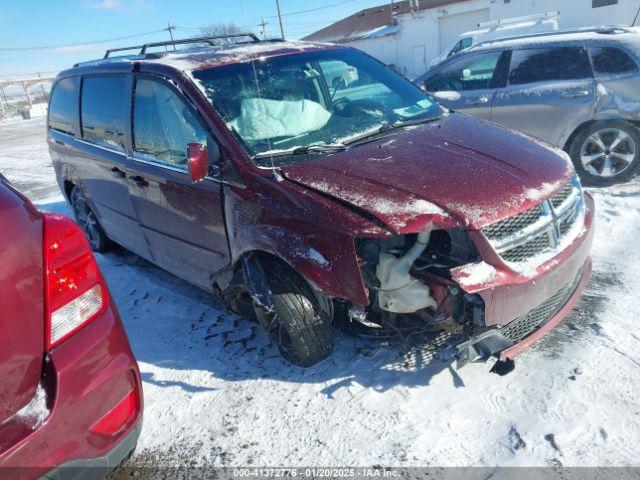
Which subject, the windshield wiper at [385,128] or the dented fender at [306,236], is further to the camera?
the windshield wiper at [385,128]

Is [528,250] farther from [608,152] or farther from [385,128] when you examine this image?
[608,152]

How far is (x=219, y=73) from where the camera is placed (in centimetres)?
306

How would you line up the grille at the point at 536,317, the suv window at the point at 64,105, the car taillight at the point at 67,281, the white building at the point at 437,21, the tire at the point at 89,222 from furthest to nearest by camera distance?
the white building at the point at 437,21, the tire at the point at 89,222, the suv window at the point at 64,105, the grille at the point at 536,317, the car taillight at the point at 67,281

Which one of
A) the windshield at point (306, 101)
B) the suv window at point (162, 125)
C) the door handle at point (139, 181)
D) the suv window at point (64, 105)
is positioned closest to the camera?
the windshield at point (306, 101)

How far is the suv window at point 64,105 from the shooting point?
14.8ft

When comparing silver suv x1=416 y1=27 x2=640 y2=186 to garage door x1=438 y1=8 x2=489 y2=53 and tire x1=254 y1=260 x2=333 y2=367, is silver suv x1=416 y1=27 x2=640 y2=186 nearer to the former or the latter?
tire x1=254 y1=260 x2=333 y2=367

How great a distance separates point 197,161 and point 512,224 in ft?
5.51

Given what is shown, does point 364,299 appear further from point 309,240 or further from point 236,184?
point 236,184

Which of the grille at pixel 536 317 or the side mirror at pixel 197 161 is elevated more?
the side mirror at pixel 197 161

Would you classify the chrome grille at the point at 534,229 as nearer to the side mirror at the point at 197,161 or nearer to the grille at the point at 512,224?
the grille at the point at 512,224

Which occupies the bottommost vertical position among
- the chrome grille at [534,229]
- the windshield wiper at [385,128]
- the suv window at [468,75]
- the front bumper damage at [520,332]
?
the front bumper damage at [520,332]

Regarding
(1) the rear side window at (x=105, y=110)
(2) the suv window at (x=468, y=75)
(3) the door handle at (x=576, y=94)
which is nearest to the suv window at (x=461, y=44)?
(2) the suv window at (x=468, y=75)

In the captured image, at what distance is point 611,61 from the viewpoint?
5.28 m

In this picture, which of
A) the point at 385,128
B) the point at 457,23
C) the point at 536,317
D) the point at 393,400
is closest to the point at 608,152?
the point at 385,128
